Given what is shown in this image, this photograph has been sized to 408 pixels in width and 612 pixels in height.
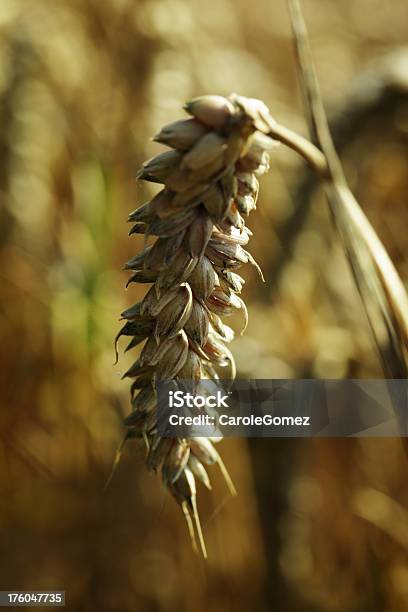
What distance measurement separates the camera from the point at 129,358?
769 mm

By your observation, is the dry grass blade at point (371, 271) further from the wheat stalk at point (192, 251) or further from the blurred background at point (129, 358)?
the blurred background at point (129, 358)

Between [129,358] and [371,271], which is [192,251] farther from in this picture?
[129,358]

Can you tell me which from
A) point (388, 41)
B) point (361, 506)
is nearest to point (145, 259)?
point (361, 506)

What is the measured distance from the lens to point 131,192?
2.72ft

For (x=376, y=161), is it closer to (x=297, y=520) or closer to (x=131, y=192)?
(x=131, y=192)

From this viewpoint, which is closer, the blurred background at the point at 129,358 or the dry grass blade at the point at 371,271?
the dry grass blade at the point at 371,271

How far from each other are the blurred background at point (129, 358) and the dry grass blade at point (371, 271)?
318mm

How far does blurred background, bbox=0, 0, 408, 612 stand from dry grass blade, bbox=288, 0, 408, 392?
1.04 feet

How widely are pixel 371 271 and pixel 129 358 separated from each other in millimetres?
439

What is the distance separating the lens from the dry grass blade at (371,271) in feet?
1.21

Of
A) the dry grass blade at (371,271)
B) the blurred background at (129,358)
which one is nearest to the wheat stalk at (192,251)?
the dry grass blade at (371,271)

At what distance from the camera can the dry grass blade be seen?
0.37 m

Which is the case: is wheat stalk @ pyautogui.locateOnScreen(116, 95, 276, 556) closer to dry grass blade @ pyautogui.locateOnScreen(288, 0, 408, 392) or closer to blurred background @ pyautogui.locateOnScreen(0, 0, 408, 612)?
dry grass blade @ pyautogui.locateOnScreen(288, 0, 408, 392)

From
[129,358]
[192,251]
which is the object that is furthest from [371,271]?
[129,358]
